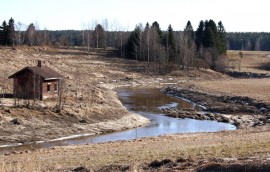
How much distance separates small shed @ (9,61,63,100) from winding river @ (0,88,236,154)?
8.53 metres

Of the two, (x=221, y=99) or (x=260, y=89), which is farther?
(x=260, y=89)

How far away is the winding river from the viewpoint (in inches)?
1217

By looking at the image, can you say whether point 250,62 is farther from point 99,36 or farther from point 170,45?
point 99,36

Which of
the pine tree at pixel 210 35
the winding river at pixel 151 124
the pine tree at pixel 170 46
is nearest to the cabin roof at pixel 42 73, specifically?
the winding river at pixel 151 124

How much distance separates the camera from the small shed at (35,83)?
42.6 m

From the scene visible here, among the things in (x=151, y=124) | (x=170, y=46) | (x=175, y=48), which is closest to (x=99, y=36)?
(x=170, y=46)

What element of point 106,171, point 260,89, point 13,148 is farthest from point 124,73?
point 106,171

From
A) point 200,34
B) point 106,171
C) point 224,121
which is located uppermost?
point 200,34

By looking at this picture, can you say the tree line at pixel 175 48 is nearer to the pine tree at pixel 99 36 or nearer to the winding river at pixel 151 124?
the pine tree at pixel 99 36

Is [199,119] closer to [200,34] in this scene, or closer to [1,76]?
[1,76]

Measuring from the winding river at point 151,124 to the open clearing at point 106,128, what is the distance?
57.7 inches

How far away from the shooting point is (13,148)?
2805 centimetres

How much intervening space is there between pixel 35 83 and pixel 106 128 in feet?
34.7

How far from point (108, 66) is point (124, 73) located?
193 inches
